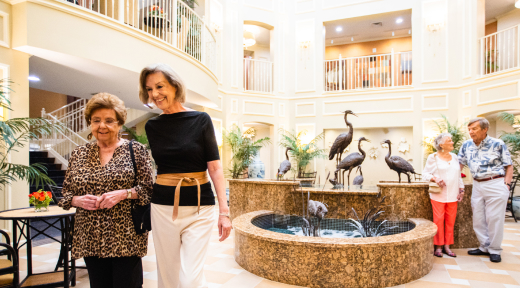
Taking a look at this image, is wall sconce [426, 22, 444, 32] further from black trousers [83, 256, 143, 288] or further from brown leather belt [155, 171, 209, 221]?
black trousers [83, 256, 143, 288]

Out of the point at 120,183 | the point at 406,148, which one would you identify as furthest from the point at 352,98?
the point at 120,183

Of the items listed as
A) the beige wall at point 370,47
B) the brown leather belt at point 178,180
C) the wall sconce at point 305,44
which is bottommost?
the brown leather belt at point 178,180

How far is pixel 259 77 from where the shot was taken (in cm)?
1099

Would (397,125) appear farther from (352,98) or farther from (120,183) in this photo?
(120,183)

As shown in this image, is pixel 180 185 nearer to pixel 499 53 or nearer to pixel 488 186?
pixel 488 186

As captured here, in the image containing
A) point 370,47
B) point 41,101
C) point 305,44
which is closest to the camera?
point 305,44

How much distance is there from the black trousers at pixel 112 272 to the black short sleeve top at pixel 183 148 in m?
0.38

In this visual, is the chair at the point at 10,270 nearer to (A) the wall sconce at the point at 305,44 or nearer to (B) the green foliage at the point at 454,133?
(B) the green foliage at the point at 454,133

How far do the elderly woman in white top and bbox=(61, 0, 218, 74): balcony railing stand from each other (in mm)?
4419

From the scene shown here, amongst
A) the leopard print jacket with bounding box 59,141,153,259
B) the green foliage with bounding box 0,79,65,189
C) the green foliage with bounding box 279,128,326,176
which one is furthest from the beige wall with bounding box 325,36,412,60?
the leopard print jacket with bounding box 59,141,153,259

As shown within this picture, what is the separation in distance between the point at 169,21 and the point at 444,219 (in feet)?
17.7

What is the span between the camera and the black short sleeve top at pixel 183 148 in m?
1.42

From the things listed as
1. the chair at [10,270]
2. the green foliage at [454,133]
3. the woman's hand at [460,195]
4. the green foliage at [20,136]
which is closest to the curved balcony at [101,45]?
the green foliage at [20,136]

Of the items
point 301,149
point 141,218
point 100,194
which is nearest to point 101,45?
point 100,194
